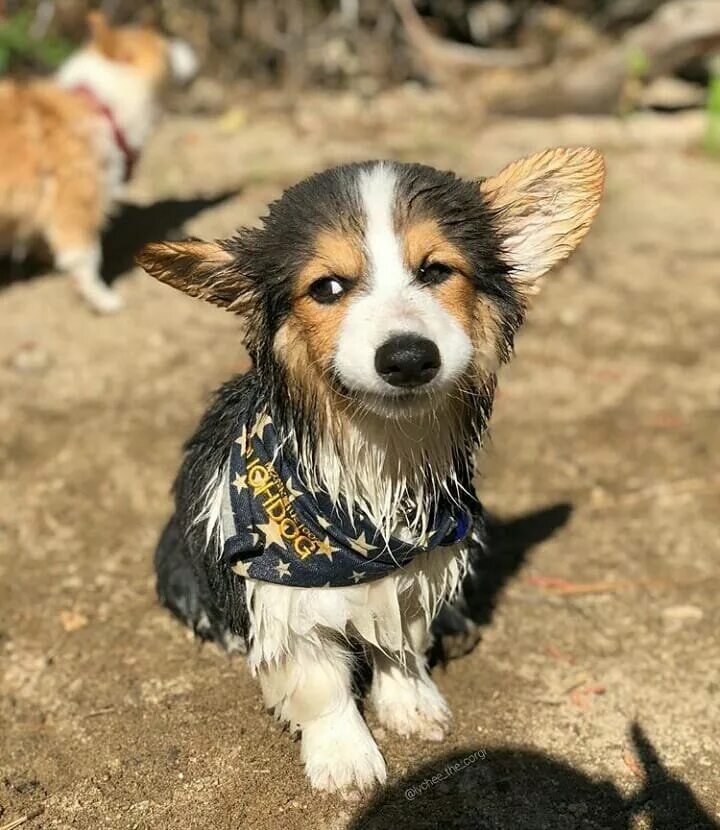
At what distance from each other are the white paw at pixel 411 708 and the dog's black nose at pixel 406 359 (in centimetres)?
122

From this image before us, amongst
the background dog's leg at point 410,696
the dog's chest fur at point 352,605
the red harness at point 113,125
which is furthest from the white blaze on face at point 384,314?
the red harness at point 113,125

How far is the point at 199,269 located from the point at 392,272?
20.8 inches

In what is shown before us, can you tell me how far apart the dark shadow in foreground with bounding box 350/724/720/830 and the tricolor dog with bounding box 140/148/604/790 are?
12 cm

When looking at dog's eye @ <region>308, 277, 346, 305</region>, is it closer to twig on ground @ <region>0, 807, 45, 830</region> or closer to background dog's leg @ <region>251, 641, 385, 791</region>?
background dog's leg @ <region>251, 641, 385, 791</region>

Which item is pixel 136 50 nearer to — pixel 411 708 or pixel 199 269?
pixel 199 269

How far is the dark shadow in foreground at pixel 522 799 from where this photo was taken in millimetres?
2594

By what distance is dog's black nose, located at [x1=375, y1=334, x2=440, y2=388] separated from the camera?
210 centimetres

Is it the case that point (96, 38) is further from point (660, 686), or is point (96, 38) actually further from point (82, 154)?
point (660, 686)

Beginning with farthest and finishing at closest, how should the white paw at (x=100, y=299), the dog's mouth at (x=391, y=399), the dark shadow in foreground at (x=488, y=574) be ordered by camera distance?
the white paw at (x=100, y=299) < the dark shadow in foreground at (x=488, y=574) < the dog's mouth at (x=391, y=399)

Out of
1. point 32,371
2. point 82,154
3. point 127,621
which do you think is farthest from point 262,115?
point 127,621

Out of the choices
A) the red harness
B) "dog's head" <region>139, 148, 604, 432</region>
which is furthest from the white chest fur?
the red harness

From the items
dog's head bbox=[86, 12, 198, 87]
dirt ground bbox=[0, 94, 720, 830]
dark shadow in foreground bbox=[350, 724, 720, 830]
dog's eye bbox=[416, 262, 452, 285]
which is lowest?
dirt ground bbox=[0, 94, 720, 830]

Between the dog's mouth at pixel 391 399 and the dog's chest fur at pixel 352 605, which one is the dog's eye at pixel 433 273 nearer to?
the dog's mouth at pixel 391 399

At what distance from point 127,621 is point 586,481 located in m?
2.12
